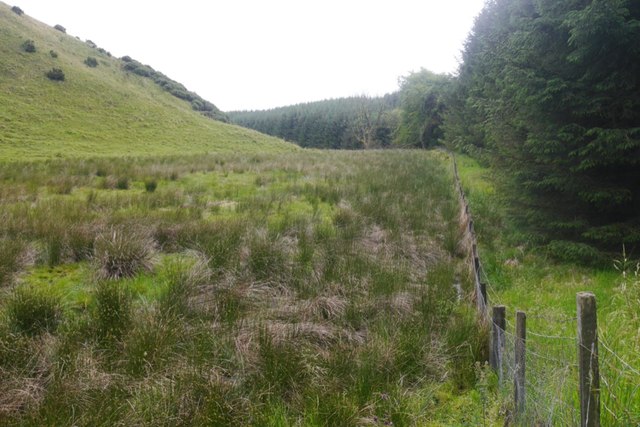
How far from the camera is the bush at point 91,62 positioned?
4194cm

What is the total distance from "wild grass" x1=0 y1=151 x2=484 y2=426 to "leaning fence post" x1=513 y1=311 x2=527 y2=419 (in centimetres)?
38

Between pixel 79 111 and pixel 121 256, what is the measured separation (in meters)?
33.5

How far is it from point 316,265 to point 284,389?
7.77 feet

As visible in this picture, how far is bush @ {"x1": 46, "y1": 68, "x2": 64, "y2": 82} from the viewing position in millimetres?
34094

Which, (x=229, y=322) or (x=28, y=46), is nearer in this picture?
(x=229, y=322)

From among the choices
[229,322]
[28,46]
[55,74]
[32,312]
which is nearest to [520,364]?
[229,322]

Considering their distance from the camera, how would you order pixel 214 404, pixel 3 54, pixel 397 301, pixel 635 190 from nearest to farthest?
pixel 214 404 < pixel 397 301 < pixel 635 190 < pixel 3 54

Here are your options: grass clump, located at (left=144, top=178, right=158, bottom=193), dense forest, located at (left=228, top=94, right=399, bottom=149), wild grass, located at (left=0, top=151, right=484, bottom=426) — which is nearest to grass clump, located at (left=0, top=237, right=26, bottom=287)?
wild grass, located at (left=0, top=151, right=484, bottom=426)

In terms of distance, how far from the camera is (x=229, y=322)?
12.4 feet

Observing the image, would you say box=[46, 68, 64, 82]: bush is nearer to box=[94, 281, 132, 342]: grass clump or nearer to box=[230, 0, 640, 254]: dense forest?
Answer: box=[94, 281, 132, 342]: grass clump

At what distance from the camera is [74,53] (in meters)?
42.4

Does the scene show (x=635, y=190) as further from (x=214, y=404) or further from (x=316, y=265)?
(x=214, y=404)

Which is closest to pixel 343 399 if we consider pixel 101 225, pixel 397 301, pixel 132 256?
pixel 397 301

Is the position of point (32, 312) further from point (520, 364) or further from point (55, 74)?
point (55, 74)
